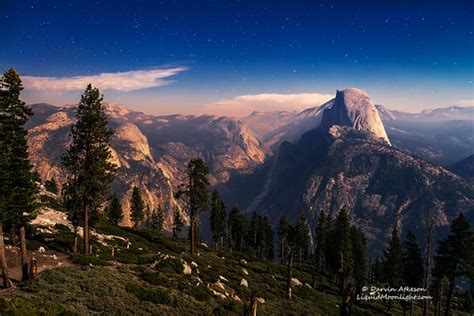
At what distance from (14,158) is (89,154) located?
857 centimetres

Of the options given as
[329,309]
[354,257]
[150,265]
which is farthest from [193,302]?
[354,257]

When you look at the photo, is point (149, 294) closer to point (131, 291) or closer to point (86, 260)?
point (131, 291)

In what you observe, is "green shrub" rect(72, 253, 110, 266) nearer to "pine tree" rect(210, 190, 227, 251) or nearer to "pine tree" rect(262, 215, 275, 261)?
"pine tree" rect(210, 190, 227, 251)

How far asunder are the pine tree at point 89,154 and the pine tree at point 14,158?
22.3ft

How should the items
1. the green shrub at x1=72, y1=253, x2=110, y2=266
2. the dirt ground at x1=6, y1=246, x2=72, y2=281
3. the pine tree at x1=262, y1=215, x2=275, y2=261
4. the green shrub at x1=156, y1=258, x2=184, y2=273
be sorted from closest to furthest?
the dirt ground at x1=6, y1=246, x2=72, y2=281
the green shrub at x1=72, y1=253, x2=110, y2=266
the green shrub at x1=156, y1=258, x2=184, y2=273
the pine tree at x1=262, y1=215, x2=275, y2=261

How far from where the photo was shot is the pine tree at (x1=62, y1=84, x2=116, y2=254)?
115 feet

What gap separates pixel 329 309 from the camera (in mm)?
44594

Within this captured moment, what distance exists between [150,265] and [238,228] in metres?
72.1

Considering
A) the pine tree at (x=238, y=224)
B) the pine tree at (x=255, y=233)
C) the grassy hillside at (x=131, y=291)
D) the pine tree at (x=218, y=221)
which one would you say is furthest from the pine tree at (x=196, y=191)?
the pine tree at (x=255, y=233)

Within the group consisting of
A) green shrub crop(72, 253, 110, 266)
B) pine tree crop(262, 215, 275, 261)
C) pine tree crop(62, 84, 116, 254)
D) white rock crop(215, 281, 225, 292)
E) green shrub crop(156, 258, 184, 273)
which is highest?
pine tree crop(62, 84, 116, 254)

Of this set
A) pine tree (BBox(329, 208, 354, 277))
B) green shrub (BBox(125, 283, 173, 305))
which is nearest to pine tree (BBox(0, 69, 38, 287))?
green shrub (BBox(125, 283, 173, 305))

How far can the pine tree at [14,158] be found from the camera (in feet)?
86.9

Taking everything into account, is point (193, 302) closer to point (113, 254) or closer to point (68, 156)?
point (113, 254)

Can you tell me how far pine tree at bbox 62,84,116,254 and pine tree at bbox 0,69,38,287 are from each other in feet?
22.3
